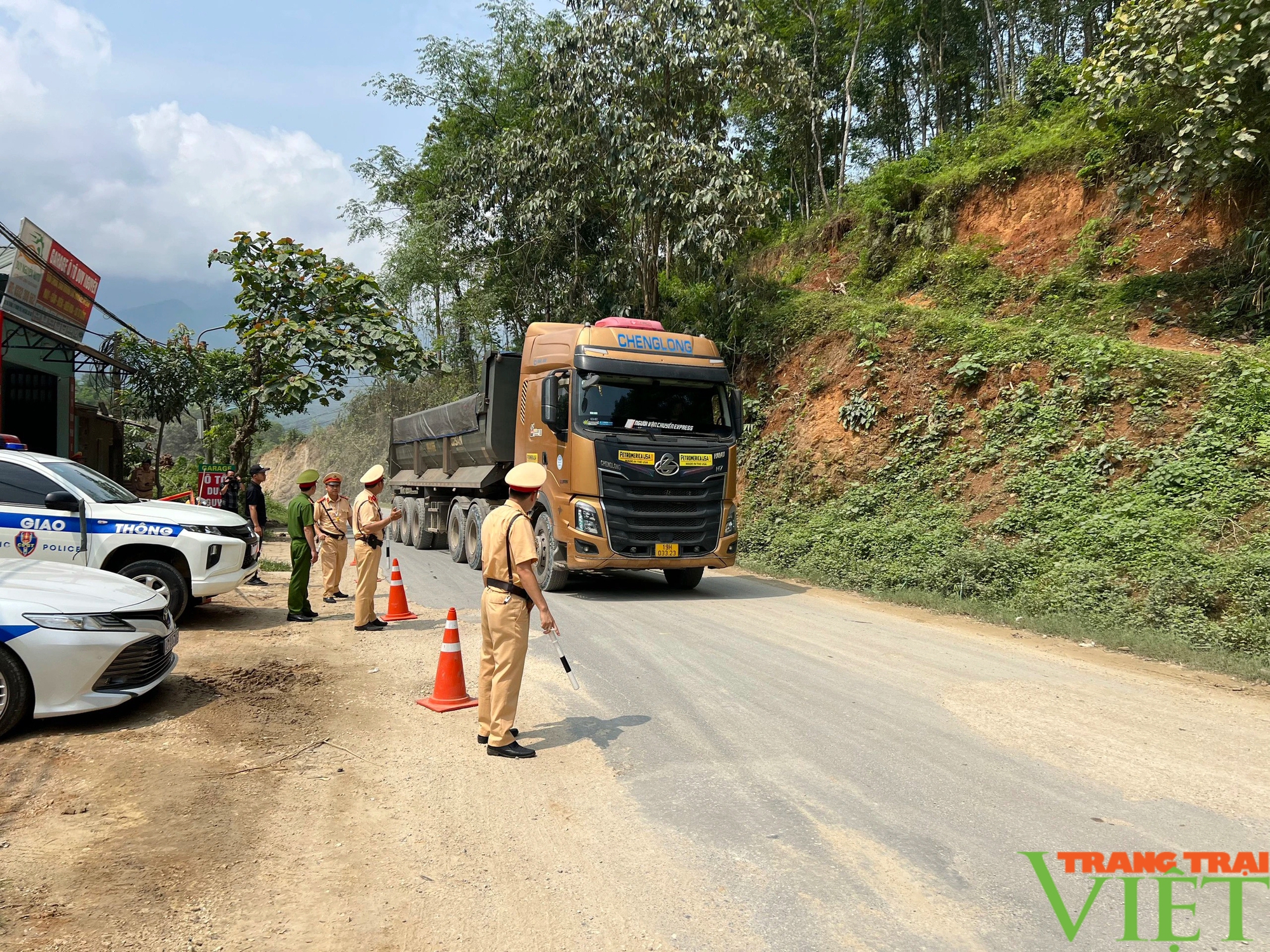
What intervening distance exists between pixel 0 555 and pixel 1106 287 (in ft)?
57.8

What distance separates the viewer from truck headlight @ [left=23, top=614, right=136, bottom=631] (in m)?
5.35

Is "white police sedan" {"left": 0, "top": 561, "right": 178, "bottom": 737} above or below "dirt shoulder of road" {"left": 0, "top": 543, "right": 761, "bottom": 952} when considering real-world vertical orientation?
above

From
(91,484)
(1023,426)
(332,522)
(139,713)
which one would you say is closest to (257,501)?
(332,522)

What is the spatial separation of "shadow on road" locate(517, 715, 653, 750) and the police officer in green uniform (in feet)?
16.2

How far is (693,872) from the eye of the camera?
3.72m

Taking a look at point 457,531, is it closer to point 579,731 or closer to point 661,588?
point 661,588

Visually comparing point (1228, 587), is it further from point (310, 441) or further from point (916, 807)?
point (310, 441)

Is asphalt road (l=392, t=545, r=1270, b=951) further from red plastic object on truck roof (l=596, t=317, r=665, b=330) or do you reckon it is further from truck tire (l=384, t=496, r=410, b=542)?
truck tire (l=384, t=496, r=410, b=542)

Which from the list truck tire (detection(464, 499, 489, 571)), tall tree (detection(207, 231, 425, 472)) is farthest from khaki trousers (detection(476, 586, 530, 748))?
tall tree (detection(207, 231, 425, 472))

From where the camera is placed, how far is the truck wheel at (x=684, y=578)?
1258 cm

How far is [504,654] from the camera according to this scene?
17.3 ft

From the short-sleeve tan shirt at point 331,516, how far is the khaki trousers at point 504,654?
5266 mm

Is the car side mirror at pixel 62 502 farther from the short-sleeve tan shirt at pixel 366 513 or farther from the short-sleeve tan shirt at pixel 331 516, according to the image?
the short-sleeve tan shirt at pixel 366 513

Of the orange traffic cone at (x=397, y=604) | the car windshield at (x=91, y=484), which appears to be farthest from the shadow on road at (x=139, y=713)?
the orange traffic cone at (x=397, y=604)
